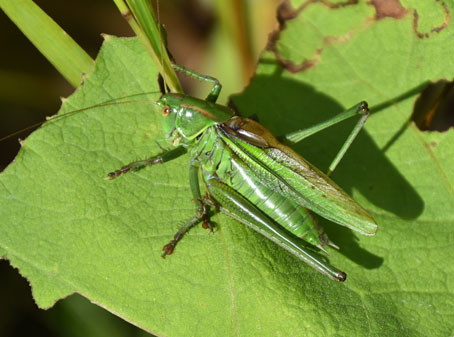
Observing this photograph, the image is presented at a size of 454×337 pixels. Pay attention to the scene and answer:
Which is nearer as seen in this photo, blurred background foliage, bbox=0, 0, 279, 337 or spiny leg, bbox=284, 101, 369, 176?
spiny leg, bbox=284, 101, 369, 176

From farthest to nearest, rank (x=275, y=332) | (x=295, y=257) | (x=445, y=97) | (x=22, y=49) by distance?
(x=22, y=49)
(x=445, y=97)
(x=295, y=257)
(x=275, y=332)

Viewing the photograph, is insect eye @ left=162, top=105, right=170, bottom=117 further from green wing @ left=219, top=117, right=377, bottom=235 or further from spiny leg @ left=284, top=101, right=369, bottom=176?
spiny leg @ left=284, top=101, right=369, bottom=176

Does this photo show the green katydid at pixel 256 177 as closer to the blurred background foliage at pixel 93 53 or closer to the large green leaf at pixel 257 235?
the large green leaf at pixel 257 235

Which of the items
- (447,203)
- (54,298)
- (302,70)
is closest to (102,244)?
(54,298)

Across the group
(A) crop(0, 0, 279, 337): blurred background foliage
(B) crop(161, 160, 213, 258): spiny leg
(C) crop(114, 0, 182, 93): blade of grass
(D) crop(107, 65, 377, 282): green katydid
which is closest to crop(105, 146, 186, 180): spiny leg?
(D) crop(107, 65, 377, 282): green katydid

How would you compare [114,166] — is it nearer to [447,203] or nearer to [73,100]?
[73,100]

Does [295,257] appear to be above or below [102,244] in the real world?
below
